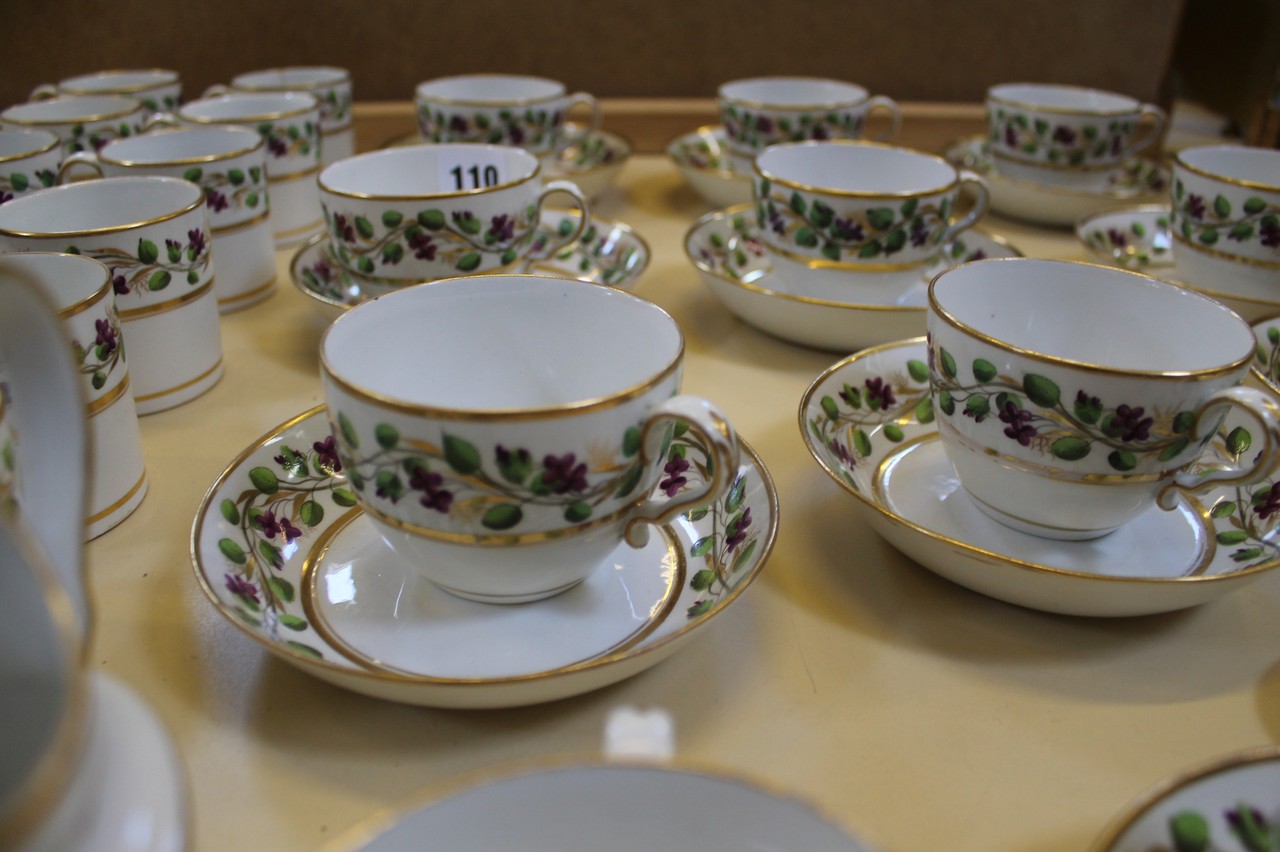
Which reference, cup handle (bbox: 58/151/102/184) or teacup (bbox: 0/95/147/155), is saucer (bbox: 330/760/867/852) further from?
teacup (bbox: 0/95/147/155)

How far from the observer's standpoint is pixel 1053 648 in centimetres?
49

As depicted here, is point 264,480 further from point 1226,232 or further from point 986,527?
point 1226,232

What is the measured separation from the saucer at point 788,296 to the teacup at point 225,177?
1.21 feet

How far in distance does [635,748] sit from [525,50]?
1.07 metres

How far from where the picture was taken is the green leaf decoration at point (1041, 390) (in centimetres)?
49

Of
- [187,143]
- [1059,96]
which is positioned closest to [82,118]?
[187,143]

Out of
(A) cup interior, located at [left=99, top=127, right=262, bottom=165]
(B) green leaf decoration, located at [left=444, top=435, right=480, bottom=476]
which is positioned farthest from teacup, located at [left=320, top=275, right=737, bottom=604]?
(A) cup interior, located at [left=99, top=127, right=262, bottom=165]

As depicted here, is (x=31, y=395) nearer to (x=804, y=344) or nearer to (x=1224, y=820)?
(x=1224, y=820)

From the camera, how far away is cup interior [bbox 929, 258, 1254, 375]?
1.90ft

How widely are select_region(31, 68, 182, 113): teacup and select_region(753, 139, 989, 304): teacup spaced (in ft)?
2.20

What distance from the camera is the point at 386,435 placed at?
418 mm

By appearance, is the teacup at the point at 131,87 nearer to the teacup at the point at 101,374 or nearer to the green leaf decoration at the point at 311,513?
the teacup at the point at 101,374

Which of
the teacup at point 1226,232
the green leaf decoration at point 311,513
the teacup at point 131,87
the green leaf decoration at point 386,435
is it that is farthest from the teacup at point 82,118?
the teacup at point 1226,232

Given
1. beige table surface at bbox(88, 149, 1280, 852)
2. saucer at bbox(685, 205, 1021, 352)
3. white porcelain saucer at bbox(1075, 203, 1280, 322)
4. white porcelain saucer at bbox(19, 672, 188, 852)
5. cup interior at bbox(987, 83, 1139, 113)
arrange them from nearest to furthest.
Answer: white porcelain saucer at bbox(19, 672, 188, 852) → beige table surface at bbox(88, 149, 1280, 852) → saucer at bbox(685, 205, 1021, 352) → white porcelain saucer at bbox(1075, 203, 1280, 322) → cup interior at bbox(987, 83, 1139, 113)
